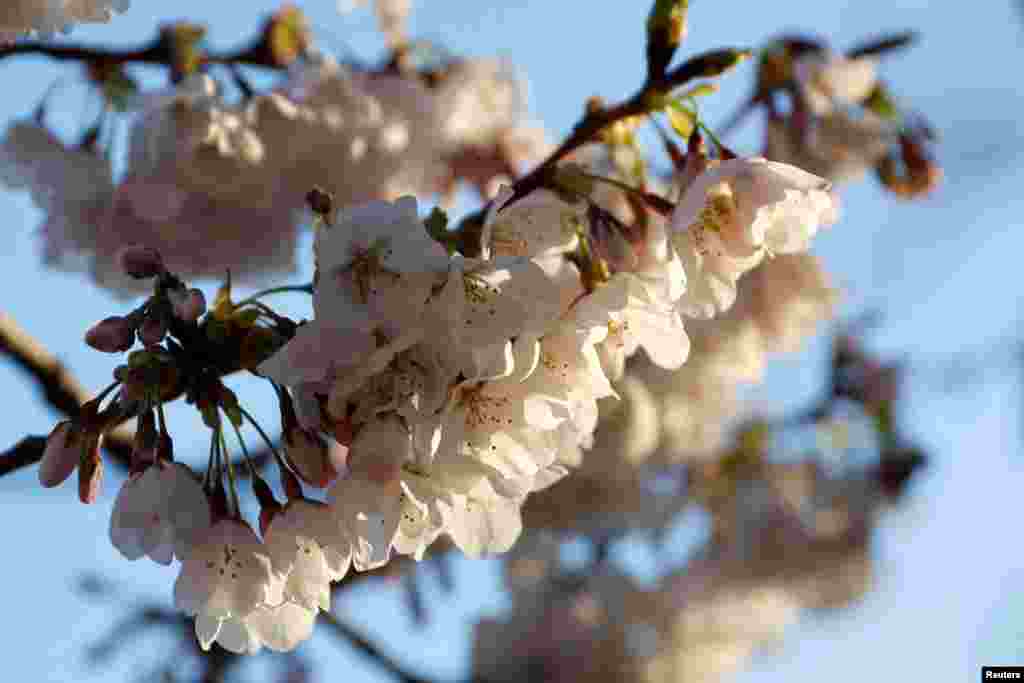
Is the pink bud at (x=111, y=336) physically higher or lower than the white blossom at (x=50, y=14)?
lower

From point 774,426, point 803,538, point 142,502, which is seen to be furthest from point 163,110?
point 803,538

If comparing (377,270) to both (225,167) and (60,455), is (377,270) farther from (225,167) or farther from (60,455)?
(225,167)

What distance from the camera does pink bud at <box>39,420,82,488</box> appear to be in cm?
136

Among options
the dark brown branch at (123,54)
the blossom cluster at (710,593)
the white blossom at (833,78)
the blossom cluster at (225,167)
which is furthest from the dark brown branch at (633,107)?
the blossom cluster at (710,593)

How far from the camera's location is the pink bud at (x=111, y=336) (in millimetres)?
1317

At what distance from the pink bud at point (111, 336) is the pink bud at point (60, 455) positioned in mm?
112

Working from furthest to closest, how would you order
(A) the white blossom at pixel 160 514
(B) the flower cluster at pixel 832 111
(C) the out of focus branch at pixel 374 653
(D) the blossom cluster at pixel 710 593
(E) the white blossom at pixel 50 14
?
(D) the blossom cluster at pixel 710 593 < (B) the flower cluster at pixel 832 111 < (C) the out of focus branch at pixel 374 653 < (E) the white blossom at pixel 50 14 < (A) the white blossom at pixel 160 514

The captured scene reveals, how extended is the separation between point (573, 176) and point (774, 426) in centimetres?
383

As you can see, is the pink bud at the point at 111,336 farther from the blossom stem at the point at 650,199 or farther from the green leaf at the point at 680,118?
the green leaf at the point at 680,118

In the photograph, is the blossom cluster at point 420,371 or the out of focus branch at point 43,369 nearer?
the blossom cluster at point 420,371

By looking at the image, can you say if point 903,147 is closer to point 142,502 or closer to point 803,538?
point 142,502

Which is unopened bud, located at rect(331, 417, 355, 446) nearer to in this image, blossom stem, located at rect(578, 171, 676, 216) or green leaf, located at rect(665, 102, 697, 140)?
blossom stem, located at rect(578, 171, 676, 216)

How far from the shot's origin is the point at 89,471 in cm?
135

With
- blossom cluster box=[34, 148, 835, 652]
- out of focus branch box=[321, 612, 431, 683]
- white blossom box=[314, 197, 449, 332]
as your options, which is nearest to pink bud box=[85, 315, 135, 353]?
blossom cluster box=[34, 148, 835, 652]
